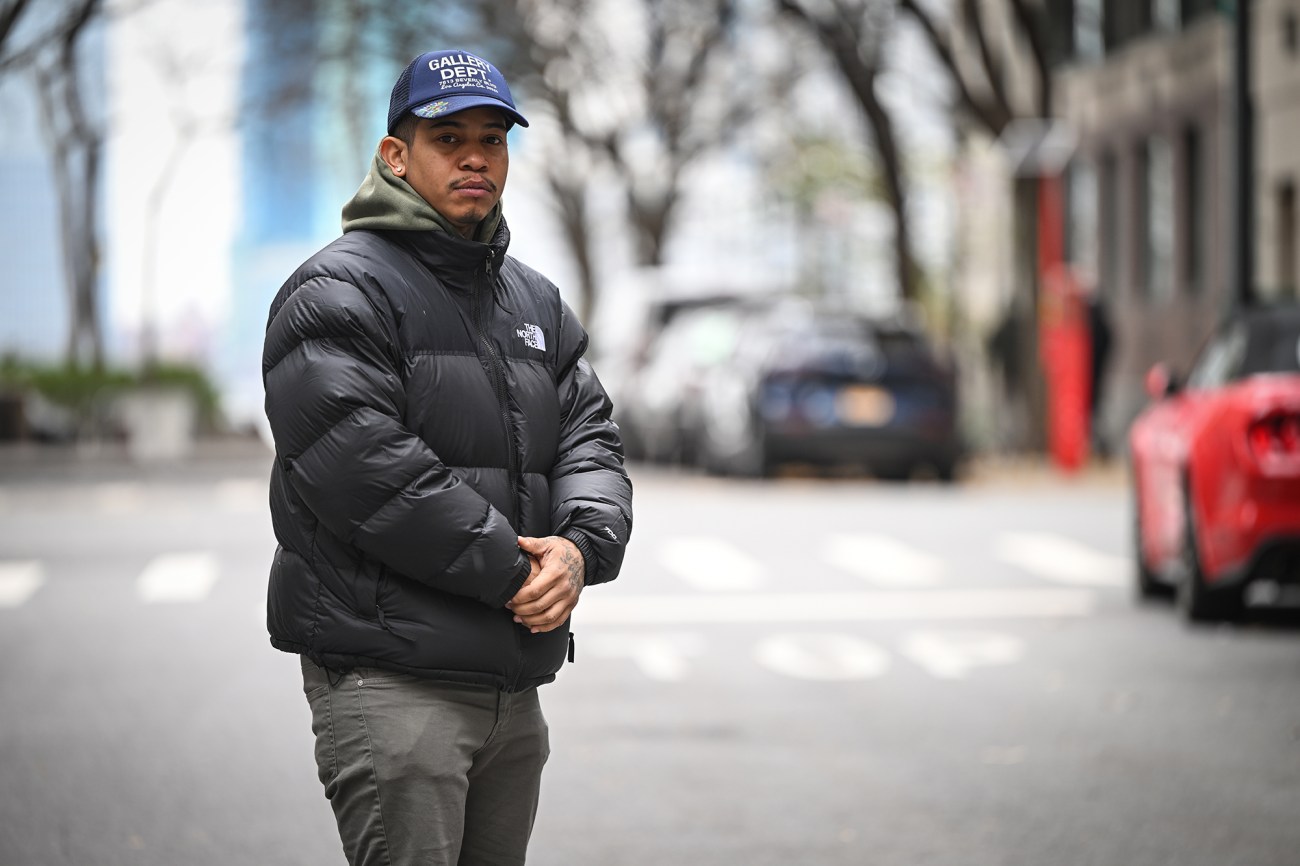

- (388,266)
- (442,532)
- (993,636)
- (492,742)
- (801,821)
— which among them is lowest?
(993,636)

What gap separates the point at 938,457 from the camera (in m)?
22.3

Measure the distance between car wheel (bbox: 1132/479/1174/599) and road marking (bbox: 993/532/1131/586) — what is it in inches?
30.8

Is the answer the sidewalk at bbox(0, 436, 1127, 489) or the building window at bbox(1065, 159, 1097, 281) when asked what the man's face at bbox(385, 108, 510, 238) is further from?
the building window at bbox(1065, 159, 1097, 281)

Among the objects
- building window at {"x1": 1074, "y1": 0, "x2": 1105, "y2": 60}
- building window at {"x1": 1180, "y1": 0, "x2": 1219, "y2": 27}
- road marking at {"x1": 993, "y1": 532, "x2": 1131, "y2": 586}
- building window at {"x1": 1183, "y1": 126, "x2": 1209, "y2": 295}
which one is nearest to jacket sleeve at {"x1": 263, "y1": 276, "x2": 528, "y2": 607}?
road marking at {"x1": 993, "y1": 532, "x2": 1131, "y2": 586}

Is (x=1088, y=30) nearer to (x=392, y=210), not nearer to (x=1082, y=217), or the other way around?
(x=1082, y=217)

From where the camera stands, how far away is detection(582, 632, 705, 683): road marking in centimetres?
1044

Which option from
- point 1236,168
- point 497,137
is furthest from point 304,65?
point 497,137

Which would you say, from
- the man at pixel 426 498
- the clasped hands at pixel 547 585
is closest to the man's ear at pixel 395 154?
the man at pixel 426 498

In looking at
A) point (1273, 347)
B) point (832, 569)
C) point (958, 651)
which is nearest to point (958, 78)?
point (832, 569)

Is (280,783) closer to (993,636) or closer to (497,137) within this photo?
(497,137)

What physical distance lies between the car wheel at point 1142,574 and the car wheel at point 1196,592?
40.7 inches

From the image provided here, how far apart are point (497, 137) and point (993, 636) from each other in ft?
25.7

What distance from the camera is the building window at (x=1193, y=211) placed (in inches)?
1315

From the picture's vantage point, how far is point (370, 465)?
3871 millimetres
